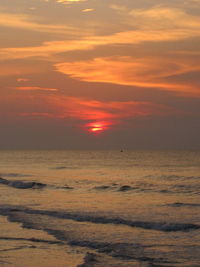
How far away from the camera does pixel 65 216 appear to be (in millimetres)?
25625

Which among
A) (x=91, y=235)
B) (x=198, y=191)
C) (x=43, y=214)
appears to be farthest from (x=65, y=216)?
(x=198, y=191)

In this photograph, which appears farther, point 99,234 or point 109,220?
point 109,220

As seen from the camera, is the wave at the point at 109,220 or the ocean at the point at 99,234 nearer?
the ocean at the point at 99,234

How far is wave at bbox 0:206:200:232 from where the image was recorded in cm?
2180

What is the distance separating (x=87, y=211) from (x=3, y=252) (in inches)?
422

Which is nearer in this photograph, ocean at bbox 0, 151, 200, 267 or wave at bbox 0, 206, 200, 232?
ocean at bbox 0, 151, 200, 267

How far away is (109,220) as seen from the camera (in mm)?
23953

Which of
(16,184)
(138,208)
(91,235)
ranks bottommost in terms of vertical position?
(16,184)

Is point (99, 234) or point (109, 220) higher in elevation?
point (99, 234)

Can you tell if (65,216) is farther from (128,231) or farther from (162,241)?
(162,241)

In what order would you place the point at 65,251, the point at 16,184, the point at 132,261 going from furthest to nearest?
the point at 16,184 < the point at 65,251 < the point at 132,261

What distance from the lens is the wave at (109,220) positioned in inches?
858

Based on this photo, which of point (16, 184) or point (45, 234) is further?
point (16, 184)

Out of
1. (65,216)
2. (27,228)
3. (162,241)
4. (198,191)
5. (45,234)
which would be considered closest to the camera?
(162,241)
